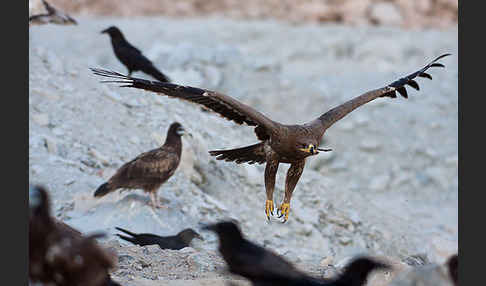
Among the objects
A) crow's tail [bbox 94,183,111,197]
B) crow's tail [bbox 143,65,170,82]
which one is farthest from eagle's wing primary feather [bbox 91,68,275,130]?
crow's tail [bbox 143,65,170,82]

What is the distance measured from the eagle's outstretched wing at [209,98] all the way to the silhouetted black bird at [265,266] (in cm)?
132

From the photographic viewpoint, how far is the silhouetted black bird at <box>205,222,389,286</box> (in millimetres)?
6008

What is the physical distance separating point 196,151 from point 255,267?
15.6 feet

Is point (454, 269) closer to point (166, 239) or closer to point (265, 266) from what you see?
point (265, 266)

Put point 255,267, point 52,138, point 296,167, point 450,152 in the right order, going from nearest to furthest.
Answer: point 255,267 < point 296,167 < point 52,138 < point 450,152

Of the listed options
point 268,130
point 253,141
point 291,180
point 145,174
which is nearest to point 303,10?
point 253,141

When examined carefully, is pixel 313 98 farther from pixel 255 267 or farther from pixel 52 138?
pixel 255 267

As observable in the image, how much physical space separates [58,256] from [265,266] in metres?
2.05

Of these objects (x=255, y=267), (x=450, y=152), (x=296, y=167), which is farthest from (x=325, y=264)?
(x=450, y=152)

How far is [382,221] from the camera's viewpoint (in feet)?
37.2

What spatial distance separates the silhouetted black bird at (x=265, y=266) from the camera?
6008mm

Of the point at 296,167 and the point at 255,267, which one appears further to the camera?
the point at 296,167

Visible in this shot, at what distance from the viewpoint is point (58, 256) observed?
4637 millimetres

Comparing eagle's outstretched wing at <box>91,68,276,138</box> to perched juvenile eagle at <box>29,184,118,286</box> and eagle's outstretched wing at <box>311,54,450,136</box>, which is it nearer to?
eagle's outstretched wing at <box>311,54,450,136</box>
